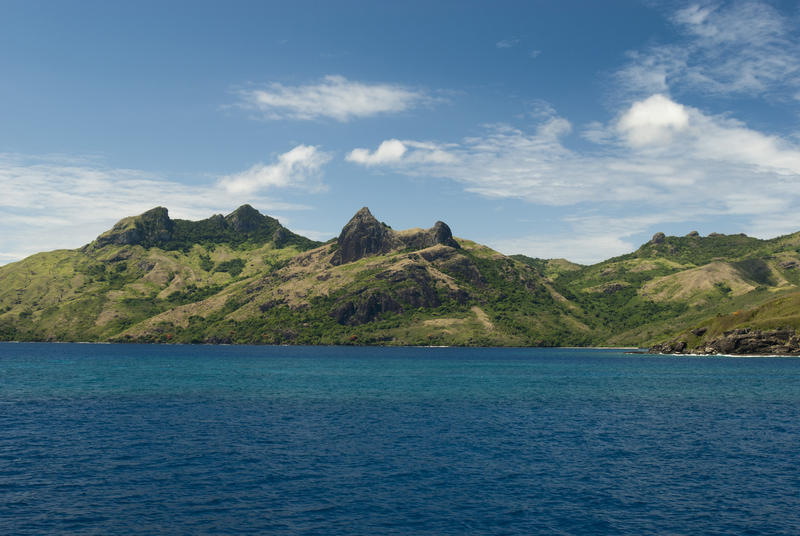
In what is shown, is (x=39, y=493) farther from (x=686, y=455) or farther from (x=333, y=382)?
(x=333, y=382)

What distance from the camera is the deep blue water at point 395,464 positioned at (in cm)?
3834

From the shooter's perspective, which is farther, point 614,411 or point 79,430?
point 614,411

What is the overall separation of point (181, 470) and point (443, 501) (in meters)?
25.2

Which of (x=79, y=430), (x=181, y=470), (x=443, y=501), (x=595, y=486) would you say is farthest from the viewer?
(x=79, y=430)

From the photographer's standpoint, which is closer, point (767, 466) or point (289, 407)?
point (767, 466)

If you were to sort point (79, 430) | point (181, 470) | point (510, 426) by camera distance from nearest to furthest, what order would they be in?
1. point (181, 470)
2. point (79, 430)
3. point (510, 426)

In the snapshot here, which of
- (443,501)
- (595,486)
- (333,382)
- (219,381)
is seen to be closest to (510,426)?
(595,486)

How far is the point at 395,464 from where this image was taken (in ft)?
179

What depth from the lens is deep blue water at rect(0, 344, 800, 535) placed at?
38.3m

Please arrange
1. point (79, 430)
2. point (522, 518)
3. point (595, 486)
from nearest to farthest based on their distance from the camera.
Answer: point (522, 518)
point (595, 486)
point (79, 430)

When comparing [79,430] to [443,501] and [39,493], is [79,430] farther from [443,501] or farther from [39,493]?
[443,501]

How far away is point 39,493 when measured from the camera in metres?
43.5

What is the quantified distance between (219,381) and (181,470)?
312 feet

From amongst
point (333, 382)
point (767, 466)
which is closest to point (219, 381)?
point (333, 382)
